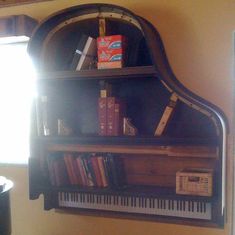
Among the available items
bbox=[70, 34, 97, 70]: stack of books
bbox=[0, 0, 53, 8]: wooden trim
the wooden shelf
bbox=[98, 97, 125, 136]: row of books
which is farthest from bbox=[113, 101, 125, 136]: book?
bbox=[0, 0, 53, 8]: wooden trim

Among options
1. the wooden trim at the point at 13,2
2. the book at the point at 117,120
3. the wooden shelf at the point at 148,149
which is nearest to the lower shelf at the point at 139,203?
the wooden shelf at the point at 148,149

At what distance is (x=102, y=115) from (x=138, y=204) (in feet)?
2.07

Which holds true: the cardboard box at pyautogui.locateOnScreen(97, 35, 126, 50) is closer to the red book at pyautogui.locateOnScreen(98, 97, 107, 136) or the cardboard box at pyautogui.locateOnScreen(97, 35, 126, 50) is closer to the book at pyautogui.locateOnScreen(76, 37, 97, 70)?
the book at pyautogui.locateOnScreen(76, 37, 97, 70)

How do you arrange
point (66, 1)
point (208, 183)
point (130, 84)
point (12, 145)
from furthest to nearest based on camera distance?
1. point (12, 145)
2. point (66, 1)
3. point (130, 84)
4. point (208, 183)

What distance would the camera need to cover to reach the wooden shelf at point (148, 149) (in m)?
2.07

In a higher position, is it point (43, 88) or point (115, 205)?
point (43, 88)

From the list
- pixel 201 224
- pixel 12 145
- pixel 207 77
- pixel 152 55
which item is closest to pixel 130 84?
pixel 152 55

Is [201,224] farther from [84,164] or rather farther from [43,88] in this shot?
[43,88]

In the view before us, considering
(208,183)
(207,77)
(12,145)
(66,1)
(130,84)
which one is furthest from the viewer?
(12,145)

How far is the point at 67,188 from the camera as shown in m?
2.24

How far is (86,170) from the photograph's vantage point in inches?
89.4

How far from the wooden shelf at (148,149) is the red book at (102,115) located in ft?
0.43

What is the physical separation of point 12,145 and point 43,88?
2.55 ft

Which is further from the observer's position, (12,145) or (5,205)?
(12,145)
